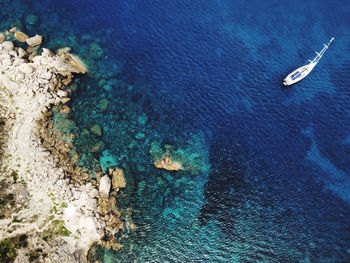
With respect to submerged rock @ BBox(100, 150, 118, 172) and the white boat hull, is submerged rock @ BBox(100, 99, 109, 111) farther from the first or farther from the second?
the white boat hull

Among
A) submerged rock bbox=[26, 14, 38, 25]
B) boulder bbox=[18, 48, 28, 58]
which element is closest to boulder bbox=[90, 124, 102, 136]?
boulder bbox=[18, 48, 28, 58]

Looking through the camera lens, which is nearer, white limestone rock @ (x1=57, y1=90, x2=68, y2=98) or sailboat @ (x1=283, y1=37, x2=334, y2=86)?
white limestone rock @ (x1=57, y1=90, x2=68, y2=98)

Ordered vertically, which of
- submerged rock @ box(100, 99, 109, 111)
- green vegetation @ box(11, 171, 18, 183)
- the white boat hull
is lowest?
green vegetation @ box(11, 171, 18, 183)

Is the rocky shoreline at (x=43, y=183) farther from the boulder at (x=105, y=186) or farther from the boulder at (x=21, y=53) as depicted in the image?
the boulder at (x=21, y=53)

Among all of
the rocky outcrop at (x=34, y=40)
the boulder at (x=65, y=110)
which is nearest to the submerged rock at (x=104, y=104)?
the boulder at (x=65, y=110)

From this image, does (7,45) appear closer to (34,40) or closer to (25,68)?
(34,40)

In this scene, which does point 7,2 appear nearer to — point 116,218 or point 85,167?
point 85,167
